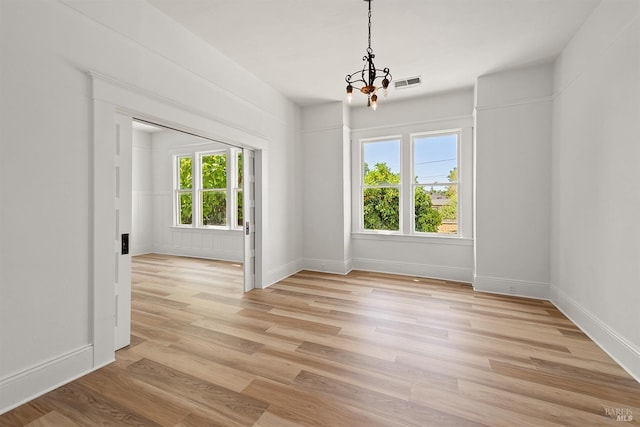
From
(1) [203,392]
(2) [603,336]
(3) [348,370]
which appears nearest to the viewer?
(1) [203,392]

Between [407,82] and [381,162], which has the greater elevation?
[407,82]

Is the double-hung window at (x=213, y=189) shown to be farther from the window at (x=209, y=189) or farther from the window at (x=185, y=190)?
the window at (x=185, y=190)

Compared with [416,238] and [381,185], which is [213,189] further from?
[416,238]

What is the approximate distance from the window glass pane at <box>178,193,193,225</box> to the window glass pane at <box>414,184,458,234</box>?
210 inches

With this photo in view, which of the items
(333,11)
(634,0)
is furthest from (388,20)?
(634,0)

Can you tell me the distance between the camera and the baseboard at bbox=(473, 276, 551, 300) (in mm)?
3807

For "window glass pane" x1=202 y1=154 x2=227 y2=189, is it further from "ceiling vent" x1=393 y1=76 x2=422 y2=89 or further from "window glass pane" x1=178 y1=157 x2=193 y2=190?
"ceiling vent" x1=393 y1=76 x2=422 y2=89

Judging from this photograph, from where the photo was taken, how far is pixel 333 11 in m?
2.71

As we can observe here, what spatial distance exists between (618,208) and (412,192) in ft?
9.42

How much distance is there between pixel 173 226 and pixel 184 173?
1359 mm

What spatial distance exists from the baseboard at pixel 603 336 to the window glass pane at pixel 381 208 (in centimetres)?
254

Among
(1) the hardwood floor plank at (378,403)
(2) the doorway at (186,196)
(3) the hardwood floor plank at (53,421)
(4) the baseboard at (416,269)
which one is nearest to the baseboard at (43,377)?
(3) the hardwood floor plank at (53,421)

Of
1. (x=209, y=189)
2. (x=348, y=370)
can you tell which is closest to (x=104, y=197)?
(x=348, y=370)

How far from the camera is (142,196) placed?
23.9 ft
